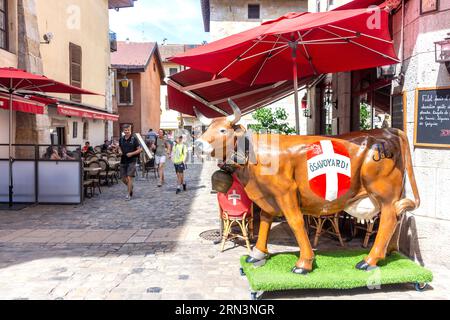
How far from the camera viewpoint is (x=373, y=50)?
17.0 ft

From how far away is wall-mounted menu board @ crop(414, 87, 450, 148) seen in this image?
492 cm

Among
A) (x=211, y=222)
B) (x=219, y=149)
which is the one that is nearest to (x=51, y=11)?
(x=211, y=222)

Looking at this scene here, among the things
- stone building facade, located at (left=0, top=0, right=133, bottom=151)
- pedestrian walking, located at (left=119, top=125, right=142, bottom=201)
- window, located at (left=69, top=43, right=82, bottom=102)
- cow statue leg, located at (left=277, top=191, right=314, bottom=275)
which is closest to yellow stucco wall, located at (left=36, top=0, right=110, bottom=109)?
stone building facade, located at (left=0, top=0, right=133, bottom=151)

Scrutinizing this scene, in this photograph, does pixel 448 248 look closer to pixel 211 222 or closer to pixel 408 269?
pixel 408 269

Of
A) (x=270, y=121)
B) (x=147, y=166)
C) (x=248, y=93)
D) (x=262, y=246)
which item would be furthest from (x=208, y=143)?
(x=147, y=166)

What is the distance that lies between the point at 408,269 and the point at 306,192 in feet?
4.25

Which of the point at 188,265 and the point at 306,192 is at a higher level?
the point at 306,192

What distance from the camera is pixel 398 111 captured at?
5.73 metres

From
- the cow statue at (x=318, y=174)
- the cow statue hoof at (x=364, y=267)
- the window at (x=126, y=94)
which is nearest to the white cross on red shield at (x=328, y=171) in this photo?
the cow statue at (x=318, y=174)

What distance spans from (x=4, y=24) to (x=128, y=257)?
874 cm

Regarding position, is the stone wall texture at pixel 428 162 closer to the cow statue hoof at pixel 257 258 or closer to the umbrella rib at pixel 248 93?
the cow statue hoof at pixel 257 258

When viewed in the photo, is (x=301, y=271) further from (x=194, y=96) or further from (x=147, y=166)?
(x=147, y=166)

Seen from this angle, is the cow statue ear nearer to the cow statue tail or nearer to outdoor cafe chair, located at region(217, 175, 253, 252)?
outdoor cafe chair, located at region(217, 175, 253, 252)
